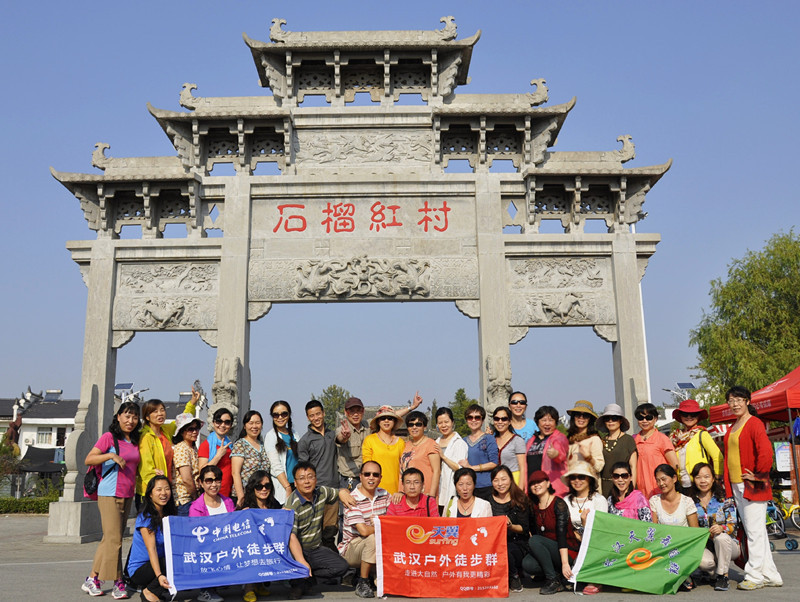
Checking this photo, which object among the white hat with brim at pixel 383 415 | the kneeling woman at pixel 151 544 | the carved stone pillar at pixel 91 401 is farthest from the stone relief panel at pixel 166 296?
the kneeling woman at pixel 151 544

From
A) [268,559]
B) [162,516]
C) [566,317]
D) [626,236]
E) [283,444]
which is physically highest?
[626,236]

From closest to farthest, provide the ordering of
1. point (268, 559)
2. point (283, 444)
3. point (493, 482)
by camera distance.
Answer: point (268, 559)
point (493, 482)
point (283, 444)

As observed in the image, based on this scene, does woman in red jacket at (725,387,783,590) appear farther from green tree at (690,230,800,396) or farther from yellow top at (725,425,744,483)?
green tree at (690,230,800,396)

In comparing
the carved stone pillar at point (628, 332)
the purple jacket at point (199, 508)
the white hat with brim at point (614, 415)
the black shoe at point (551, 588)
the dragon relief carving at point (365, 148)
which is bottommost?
the black shoe at point (551, 588)

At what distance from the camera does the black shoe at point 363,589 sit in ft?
18.0

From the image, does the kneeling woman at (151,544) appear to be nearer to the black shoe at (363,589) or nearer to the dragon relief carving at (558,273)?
the black shoe at (363,589)

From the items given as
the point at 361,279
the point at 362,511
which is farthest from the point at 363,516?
the point at 361,279

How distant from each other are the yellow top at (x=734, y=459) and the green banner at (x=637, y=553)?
715mm

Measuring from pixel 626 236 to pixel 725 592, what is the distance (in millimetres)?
7173

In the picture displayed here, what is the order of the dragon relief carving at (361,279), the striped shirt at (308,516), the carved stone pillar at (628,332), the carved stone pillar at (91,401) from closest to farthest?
the striped shirt at (308,516) < the carved stone pillar at (91,401) < the carved stone pillar at (628,332) < the dragon relief carving at (361,279)

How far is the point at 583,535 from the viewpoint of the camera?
5.60m

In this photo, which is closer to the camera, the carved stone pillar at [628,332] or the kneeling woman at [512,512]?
the kneeling woman at [512,512]

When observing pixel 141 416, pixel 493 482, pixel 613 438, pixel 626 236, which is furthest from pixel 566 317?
pixel 141 416

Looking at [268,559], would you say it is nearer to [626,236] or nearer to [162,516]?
[162,516]
